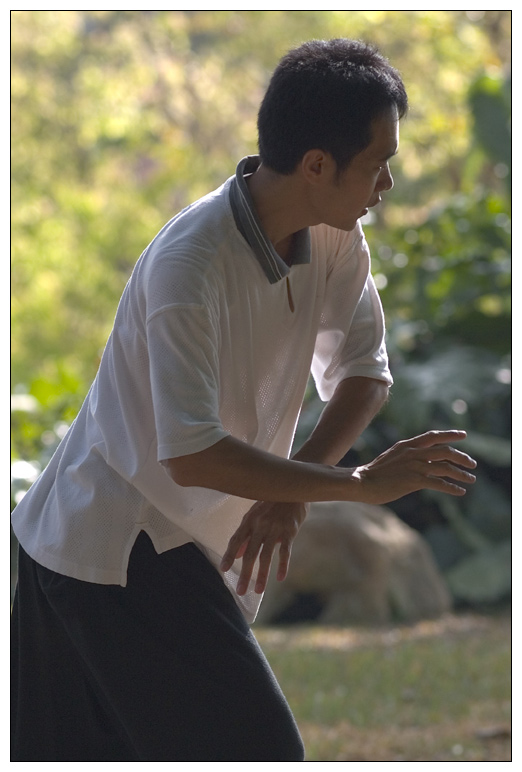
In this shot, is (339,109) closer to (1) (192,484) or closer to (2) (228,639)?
(1) (192,484)

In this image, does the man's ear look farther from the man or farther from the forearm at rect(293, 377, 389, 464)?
the forearm at rect(293, 377, 389, 464)

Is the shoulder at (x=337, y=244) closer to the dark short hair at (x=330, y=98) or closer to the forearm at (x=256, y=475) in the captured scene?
the dark short hair at (x=330, y=98)

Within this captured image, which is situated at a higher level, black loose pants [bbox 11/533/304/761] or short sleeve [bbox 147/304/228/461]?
short sleeve [bbox 147/304/228/461]

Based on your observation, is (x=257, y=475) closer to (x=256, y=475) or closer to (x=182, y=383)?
(x=256, y=475)

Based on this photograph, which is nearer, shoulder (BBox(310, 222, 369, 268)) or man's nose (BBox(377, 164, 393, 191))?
man's nose (BBox(377, 164, 393, 191))

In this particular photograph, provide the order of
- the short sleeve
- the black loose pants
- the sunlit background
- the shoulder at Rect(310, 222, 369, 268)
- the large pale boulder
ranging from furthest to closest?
the sunlit background, the large pale boulder, the shoulder at Rect(310, 222, 369, 268), the black loose pants, the short sleeve

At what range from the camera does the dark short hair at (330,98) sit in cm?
142

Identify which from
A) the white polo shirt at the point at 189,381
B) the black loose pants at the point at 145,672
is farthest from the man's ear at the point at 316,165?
the black loose pants at the point at 145,672

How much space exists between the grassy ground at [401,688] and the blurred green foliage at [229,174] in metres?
0.56

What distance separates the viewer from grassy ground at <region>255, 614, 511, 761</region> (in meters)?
3.21

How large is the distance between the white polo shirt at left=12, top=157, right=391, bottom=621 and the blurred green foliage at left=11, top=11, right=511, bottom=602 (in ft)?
8.14

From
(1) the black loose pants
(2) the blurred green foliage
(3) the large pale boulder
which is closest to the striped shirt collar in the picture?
(1) the black loose pants

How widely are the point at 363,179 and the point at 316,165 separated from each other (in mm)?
71

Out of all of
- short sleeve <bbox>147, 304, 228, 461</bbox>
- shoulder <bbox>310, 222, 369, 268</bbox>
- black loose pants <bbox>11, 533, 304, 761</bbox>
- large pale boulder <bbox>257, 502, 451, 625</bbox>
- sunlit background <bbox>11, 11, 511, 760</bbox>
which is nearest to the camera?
short sleeve <bbox>147, 304, 228, 461</bbox>
